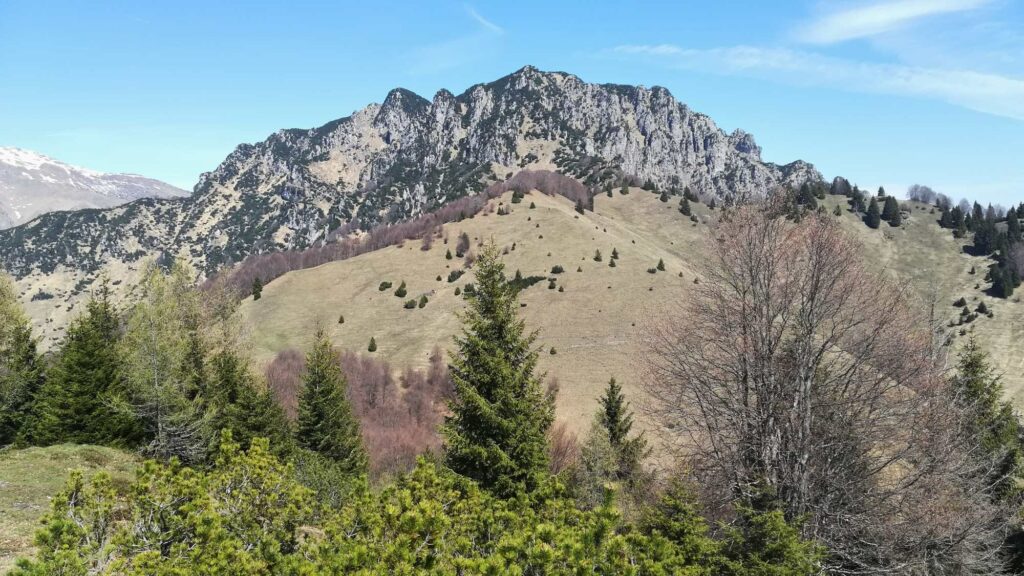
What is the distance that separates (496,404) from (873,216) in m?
161

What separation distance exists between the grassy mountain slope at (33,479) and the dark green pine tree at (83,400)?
Answer: 188 centimetres

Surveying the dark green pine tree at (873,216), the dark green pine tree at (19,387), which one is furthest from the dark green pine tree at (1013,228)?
the dark green pine tree at (19,387)

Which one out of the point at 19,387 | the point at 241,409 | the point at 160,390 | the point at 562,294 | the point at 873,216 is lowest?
the point at 19,387

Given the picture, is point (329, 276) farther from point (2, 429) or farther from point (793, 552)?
point (793, 552)

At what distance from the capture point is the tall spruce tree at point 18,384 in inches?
1074

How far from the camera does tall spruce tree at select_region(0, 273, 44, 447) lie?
27281 millimetres

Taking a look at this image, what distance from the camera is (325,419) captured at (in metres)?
30.8

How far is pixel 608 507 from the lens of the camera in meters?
6.42

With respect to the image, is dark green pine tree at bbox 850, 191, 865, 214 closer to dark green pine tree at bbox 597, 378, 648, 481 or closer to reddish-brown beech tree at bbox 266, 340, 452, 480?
reddish-brown beech tree at bbox 266, 340, 452, 480

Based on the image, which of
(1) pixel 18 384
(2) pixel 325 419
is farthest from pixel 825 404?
(1) pixel 18 384

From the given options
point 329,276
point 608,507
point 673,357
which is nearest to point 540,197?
point 329,276

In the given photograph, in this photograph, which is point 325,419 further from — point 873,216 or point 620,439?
point 873,216

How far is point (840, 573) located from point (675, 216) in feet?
437

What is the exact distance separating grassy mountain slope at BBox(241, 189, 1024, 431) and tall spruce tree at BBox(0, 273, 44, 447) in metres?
33.1
